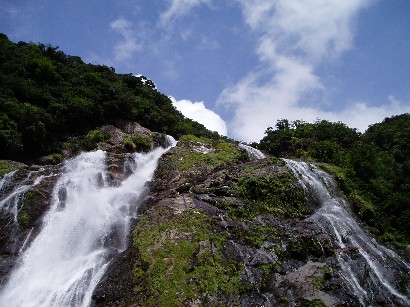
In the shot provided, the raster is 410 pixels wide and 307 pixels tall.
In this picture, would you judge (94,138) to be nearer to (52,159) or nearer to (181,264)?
(52,159)

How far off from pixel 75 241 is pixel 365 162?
68.5 ft

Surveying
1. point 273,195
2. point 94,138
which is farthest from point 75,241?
point 94,138

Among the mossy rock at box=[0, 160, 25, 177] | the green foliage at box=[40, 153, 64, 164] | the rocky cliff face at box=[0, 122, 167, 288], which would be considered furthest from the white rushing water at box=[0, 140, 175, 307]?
the green foliage at box=[40, 153, 64, 164]

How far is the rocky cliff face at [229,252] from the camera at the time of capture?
11797 mm

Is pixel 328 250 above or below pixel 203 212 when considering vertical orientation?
below

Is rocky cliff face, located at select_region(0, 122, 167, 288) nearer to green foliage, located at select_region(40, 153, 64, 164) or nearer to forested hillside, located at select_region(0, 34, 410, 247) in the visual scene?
green foliage, located at select_region(40, 153, 64, 164)

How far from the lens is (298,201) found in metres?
19.1

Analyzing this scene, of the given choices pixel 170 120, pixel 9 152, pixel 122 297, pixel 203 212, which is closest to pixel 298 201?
pixel 203 212

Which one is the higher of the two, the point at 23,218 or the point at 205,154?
the point at 205,154

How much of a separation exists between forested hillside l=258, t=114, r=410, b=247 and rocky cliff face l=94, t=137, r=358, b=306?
15.1 feet

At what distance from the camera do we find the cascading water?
13.5 metres

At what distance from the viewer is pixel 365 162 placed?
2639 centimetres

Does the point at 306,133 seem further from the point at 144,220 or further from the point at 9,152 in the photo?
the point at 9,152

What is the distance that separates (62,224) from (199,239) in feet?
24.3
